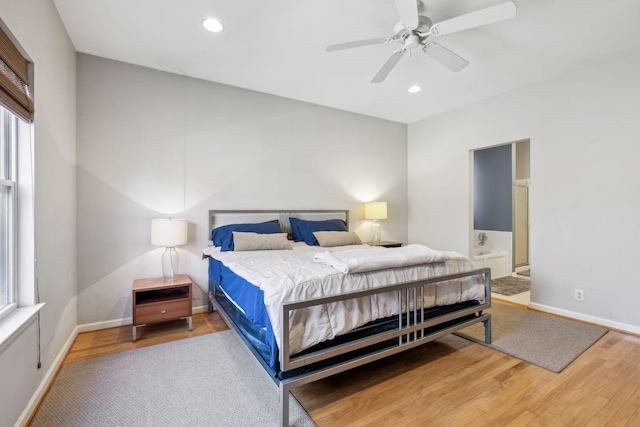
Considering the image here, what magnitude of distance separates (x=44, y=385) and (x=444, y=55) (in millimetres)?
3686

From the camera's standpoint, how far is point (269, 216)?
12.6 feet

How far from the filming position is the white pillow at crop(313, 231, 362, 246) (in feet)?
11.8

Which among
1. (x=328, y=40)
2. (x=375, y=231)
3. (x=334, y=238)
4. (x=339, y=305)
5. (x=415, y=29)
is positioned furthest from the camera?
(x=375, y=231)

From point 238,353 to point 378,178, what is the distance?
3.46 m

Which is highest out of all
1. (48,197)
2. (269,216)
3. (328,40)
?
(328,40)

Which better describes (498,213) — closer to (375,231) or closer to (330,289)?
(375,231)

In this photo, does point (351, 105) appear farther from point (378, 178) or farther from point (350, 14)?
point (350, 14)

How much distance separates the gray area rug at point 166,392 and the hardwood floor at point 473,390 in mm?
229

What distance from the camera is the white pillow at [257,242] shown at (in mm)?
3070

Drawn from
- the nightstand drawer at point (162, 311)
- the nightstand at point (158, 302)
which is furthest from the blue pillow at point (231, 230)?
the nightstand drawer at point (162, 311)

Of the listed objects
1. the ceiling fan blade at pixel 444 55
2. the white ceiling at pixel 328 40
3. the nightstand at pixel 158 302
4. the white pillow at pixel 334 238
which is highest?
the white ceiling at pixel 328 40

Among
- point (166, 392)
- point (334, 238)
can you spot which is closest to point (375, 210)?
point (334, 238)

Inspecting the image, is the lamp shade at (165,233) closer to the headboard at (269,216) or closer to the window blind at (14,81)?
the headboard at (269,216)

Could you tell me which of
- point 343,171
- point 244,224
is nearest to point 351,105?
point 343,171
